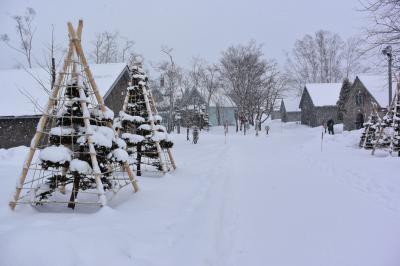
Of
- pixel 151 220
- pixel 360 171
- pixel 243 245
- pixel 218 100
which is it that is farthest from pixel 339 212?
pixel 218 100

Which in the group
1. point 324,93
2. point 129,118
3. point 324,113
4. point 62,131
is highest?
point 324,93

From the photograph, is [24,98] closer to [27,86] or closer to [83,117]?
[27,86]

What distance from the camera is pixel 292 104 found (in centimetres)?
7200

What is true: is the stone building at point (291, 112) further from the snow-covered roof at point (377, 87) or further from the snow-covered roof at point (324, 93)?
the snow-covered roof at point (377, 87)

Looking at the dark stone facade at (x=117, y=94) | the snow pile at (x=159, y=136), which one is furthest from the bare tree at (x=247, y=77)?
the snow pile at (x=159, y=136)

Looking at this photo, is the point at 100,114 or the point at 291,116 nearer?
the point at 100,114

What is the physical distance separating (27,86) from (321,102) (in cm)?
4110

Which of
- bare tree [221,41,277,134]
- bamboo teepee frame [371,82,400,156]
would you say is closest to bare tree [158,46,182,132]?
bare tree [221,41,277,134]

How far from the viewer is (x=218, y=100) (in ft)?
208

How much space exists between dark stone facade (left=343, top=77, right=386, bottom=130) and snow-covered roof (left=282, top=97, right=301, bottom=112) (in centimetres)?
3016

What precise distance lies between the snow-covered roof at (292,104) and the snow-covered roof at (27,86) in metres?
53.3

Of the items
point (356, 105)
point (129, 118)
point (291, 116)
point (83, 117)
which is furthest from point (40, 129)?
point (291, 116)

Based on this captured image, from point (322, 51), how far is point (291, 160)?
2051 inches

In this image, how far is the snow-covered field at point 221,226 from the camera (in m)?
4.44
